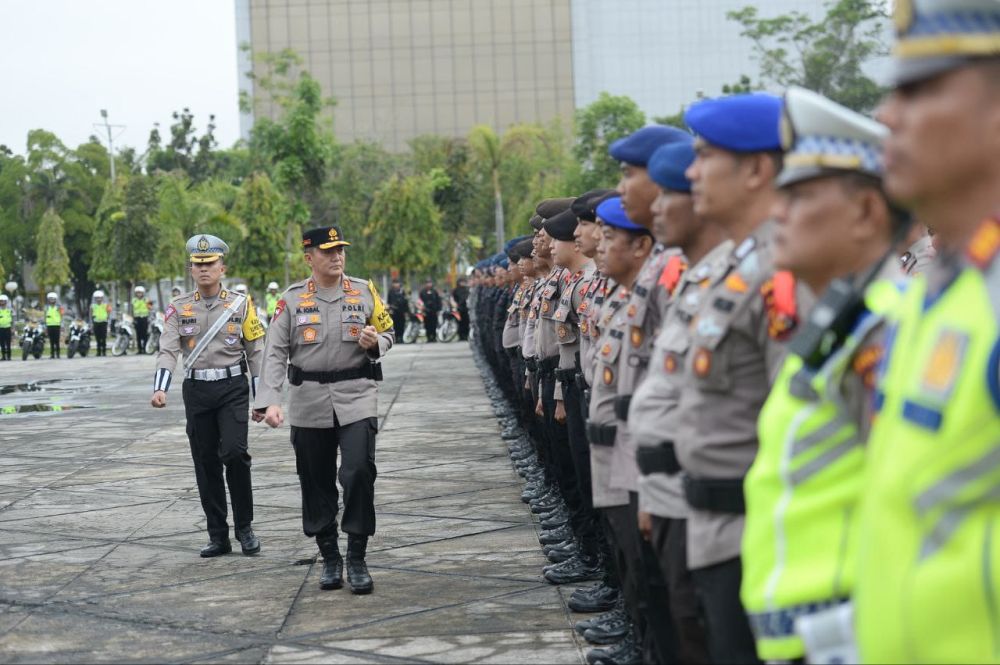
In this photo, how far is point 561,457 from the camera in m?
9.52

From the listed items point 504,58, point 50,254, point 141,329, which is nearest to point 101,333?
point 141,329

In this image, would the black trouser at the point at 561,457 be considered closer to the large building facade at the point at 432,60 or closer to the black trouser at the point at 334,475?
the black trouser at the point at 334,475

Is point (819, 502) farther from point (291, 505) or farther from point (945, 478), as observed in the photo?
point (291, 505)

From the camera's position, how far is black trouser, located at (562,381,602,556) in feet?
25.9

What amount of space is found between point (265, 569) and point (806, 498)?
6.39 metres

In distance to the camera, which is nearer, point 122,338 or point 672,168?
point 672,168

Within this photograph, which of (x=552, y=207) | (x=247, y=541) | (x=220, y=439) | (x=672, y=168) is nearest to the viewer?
(x=672, y=168)

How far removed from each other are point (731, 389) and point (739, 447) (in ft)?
0.48

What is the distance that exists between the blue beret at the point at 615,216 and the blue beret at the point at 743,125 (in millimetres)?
2131

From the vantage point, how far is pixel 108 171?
83625mm

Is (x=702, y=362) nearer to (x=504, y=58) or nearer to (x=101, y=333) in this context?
(x=101, y=333)

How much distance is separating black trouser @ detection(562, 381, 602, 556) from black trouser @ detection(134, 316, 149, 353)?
37.1 metres

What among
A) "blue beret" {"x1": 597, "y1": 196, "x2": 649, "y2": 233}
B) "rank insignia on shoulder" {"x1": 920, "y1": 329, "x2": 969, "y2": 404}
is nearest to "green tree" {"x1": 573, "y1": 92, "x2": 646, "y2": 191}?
"blue beret" {"x1": 597, "y1": 196, "x2": 649, "y2": 233}

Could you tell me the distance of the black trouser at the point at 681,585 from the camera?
4148 mm
